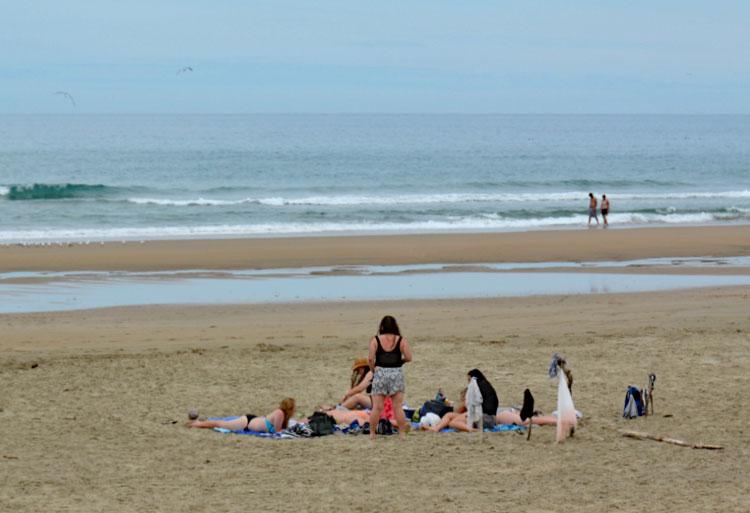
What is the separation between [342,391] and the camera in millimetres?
13305

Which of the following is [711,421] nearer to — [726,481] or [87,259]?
[726,481]

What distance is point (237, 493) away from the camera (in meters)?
9.17

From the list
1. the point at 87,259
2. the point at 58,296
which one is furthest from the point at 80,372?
the point at 87,259

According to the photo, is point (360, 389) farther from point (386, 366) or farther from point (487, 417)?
point (487, 417)

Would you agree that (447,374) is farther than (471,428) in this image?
Yes

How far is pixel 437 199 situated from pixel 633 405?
3741 centimetres

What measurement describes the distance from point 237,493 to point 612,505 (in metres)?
3.05

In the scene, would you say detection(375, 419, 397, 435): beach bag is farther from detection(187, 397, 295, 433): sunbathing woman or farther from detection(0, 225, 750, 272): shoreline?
detection(0, 225, 750, 272): shoreline

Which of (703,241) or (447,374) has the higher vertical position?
(703,241)

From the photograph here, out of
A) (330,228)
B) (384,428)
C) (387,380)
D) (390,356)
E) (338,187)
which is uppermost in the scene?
(338,187)

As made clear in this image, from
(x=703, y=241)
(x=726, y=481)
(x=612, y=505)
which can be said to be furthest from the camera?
(x=703, y=241)

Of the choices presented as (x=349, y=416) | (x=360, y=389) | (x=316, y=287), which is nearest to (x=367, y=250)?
(x=316, y=287)

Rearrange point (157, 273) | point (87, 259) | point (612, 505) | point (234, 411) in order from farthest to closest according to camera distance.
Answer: point (87, 259), point (157, 273), point (234, 411), point (612, 505)

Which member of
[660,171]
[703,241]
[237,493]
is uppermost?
[660,171]
